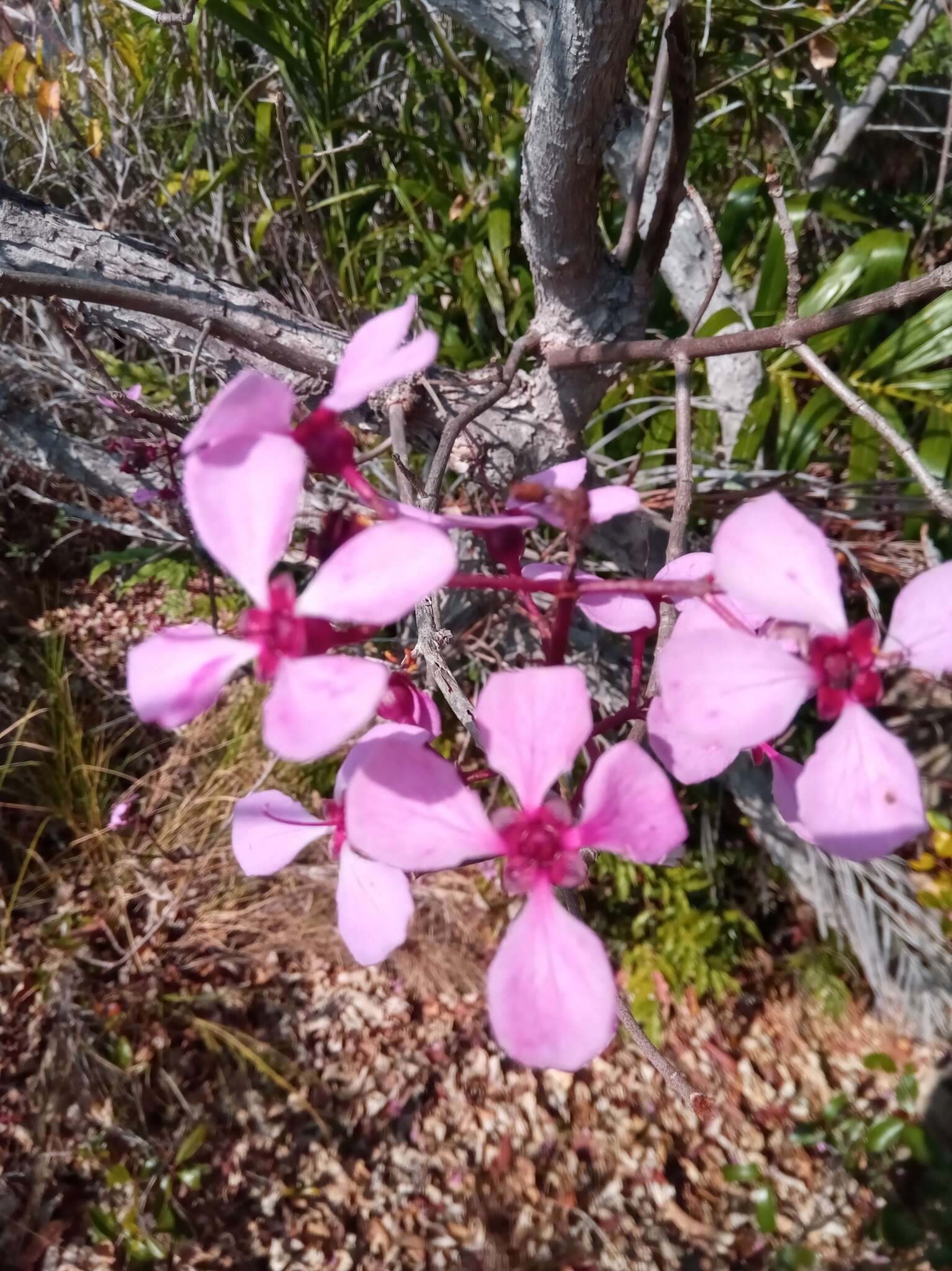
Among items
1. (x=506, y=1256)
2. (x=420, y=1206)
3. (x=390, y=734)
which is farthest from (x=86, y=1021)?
(x=390, y=734)

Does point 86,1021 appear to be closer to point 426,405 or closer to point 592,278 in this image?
point 426,405

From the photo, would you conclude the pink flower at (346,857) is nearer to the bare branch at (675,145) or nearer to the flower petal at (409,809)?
the flower petal at (409,809)

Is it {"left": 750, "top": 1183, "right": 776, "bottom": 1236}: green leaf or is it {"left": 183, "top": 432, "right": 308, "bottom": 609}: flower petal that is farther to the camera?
{"left": 750, "top": 1183, "right": 776, "bottom": 1236}: green leaf

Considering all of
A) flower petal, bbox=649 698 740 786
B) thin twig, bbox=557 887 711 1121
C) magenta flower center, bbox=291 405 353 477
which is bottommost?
thin twig, bbox=557 887 711 1121

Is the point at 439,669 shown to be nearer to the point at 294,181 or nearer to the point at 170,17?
the point at 170,17

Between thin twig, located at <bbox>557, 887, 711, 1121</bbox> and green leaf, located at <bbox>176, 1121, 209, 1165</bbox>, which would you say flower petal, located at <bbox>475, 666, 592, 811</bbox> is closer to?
thin twig, located at <bbox>557, 887, 711, 1121</bbox>

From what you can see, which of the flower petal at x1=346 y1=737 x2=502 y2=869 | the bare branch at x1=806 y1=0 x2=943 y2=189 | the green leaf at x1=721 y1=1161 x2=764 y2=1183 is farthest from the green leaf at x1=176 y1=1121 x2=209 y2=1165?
the bare branch at x1=806 y1=0 x2=943 y2=189

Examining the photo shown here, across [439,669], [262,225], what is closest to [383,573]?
[439,669]
